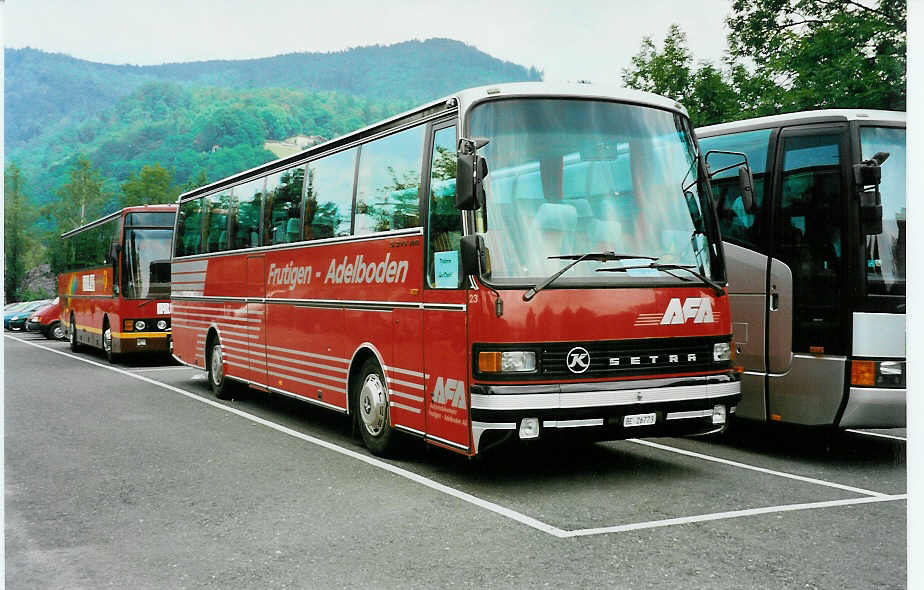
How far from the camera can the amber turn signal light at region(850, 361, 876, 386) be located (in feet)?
25.9

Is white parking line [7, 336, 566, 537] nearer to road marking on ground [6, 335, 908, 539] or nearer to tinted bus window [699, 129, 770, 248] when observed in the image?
road marking on ground [6, 335, 908, 539]

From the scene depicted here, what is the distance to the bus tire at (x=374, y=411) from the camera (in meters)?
8.69

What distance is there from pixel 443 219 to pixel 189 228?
9259 millimetres

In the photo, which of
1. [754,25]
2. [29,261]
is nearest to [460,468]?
[754,25]

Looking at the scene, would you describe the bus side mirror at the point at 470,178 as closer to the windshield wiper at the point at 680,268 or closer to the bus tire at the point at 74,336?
the windshield wiper at the point at 680,268

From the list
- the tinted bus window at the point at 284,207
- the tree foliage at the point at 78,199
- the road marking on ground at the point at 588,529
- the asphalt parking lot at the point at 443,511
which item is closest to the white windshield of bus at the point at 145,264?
the tinted bus window at the point at 284,207

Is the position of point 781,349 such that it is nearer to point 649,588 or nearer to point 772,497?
point 772,497

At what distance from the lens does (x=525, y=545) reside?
5777 millimetres

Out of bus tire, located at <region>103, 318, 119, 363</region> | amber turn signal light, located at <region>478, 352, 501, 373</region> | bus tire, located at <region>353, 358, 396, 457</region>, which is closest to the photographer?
amber turn signal light, located at <region>478, 352, 501, 373</region>

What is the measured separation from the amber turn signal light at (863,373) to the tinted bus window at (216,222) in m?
8.78

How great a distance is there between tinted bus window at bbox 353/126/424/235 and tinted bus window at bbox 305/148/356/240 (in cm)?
27

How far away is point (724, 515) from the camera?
21.4 ft

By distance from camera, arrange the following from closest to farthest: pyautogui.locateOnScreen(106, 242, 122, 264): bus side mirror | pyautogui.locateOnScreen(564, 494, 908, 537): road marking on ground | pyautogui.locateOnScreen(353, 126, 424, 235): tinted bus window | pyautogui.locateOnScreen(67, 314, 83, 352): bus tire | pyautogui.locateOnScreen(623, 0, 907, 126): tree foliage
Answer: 1. pyautogui.locateOnScreen(564, 494, 908, 537): road marking on ground
2. pyautogui.locateOnScreen(353, 126, 424, 235): tinted bus window
3. pyautogui.locateOnScreen(623, 0, 907, 126): tree foliage
4. pyautogui.locateOnScreen(106, 242, 122, 264): bus side mirror
5. pyautogui.locateOnScreen(67, 314, 83, 352): bus tire

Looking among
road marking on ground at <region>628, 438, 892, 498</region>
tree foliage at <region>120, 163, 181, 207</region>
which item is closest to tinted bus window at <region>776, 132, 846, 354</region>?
road marking on ground at <region>628, 438, 892, 498</region>
